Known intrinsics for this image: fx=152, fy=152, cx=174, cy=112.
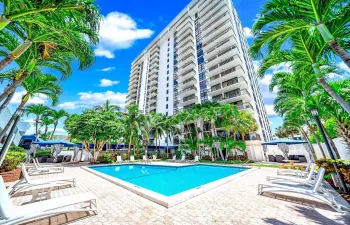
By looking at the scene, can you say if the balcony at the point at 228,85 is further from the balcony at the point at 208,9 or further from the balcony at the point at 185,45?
the balcony at the point at 208,9

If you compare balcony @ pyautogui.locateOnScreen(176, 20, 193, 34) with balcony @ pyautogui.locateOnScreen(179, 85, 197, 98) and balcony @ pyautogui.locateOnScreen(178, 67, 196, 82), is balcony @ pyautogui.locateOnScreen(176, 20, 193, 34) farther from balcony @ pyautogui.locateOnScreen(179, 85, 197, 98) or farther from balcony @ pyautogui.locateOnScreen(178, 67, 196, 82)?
balcony @ pyautogui.locateOnScreen(179, 85, 197, 98)

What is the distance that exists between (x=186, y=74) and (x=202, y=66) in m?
5.32

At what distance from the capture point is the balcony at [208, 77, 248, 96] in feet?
113

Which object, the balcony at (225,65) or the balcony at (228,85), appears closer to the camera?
the balcony at (228,85)

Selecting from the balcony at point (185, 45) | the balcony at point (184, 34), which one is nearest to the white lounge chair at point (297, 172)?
the balcony at point (185, 45)

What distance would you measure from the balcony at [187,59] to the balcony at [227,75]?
413 inches

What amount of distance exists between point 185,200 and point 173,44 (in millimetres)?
60533

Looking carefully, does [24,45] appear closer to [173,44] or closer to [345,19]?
[345,19]

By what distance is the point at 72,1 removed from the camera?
4.29 metres

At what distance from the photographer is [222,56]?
38969 millimetres

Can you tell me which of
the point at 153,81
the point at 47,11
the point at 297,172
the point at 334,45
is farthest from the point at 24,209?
the point at 153,81

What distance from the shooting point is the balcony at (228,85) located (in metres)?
34.5

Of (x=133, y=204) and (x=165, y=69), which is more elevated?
(x=165, y=69)

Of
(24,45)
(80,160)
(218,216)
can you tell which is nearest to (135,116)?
(80,160)
